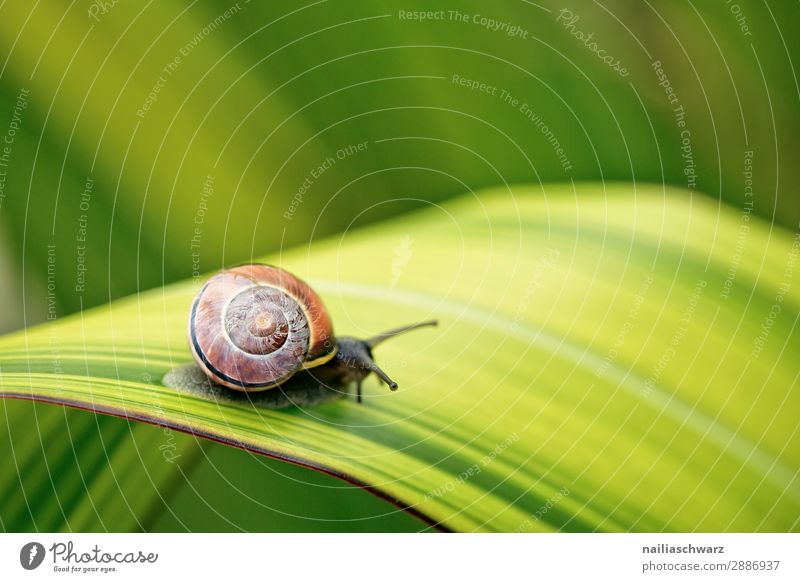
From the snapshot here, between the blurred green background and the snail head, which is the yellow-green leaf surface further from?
the blurred green background

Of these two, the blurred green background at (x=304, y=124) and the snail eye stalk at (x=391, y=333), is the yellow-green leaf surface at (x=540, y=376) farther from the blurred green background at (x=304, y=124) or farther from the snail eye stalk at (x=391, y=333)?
the blurred green background at (x=304, y=124)

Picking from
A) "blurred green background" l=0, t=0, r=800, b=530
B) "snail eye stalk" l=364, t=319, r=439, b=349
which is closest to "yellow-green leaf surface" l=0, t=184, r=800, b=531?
"snail eye stalk" l=364, t=319, r=439, b=349

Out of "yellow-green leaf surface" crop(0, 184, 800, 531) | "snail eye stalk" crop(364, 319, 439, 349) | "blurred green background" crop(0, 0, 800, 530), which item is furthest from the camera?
"blurred green background" crop(0, 0, 800, 530)

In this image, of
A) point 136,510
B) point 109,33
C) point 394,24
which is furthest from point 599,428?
point 109,33

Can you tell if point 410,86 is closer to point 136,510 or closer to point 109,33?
point 109,33

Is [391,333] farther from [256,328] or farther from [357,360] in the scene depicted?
[256,328]

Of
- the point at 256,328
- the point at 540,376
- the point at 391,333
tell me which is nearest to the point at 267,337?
the point at 256,328
